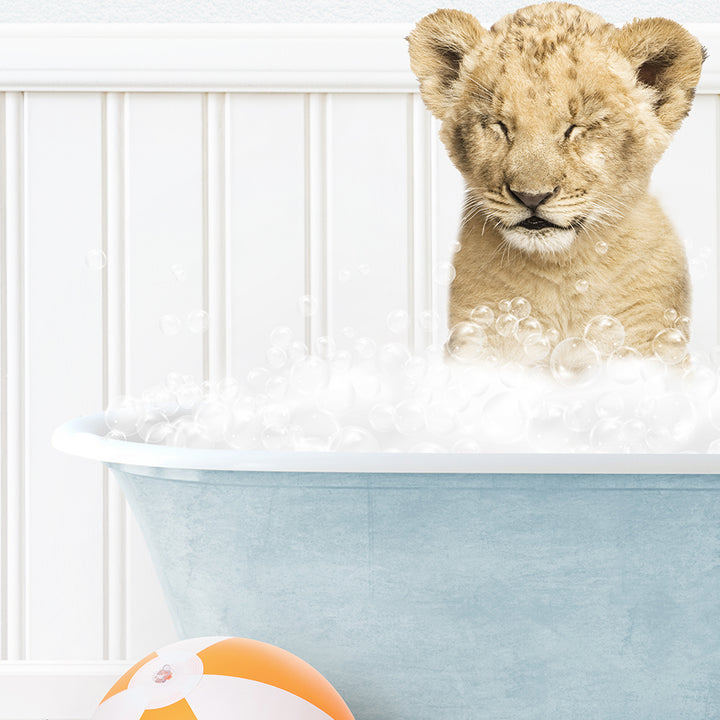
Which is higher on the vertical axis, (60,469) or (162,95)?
(162,95)

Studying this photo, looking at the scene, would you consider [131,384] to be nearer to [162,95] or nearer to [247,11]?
[162,95]

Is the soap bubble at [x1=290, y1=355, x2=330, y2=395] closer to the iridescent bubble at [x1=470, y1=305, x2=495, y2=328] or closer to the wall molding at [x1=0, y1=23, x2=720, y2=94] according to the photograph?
the iridescent bubble at [x1=470, y1=305, x2=495, y2=328]

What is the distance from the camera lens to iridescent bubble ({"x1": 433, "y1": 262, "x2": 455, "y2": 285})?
139cm

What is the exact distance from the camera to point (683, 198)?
137cm

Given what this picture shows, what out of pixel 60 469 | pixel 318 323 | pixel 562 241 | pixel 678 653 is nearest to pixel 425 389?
pixel 318 323

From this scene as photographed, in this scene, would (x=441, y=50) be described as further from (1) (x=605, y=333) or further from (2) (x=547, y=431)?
(2) (x=547, y=431)

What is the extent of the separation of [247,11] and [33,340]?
33.3 inches

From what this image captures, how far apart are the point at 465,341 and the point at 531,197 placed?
32 centimetres

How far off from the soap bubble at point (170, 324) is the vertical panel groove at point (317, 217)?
0.28 meters

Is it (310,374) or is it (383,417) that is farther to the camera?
(310,374)

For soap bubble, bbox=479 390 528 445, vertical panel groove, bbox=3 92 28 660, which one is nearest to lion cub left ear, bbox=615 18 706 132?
soap bubble, bbox=479 390 528 445

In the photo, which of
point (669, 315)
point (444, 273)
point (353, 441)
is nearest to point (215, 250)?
point (444, 273)

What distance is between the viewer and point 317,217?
55.2 inches

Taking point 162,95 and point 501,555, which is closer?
point 501,555
